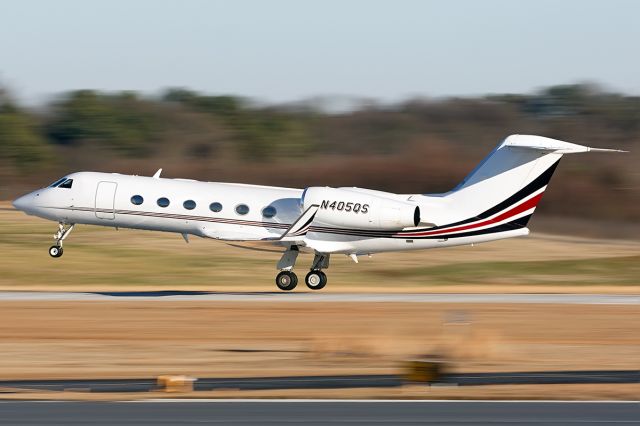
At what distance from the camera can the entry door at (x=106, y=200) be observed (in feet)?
104

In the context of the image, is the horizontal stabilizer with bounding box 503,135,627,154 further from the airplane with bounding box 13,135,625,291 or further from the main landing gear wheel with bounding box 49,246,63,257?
the main landing gear wheel with bounding box 49,246,63,257

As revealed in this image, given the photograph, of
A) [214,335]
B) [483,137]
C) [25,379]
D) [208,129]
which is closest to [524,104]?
[483,137]

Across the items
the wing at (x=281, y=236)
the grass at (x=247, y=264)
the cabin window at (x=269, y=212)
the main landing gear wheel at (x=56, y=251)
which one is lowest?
the grass at (x=247, y=264)

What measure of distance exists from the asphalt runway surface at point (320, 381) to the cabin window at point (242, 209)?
15.0 m

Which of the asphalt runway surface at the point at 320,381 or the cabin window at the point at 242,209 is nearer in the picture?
the asphalt runway surface at the point at 320,381

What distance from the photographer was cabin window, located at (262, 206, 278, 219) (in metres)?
31.4

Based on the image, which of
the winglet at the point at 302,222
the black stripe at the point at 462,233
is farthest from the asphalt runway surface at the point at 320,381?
the winglet at the point at 302,222

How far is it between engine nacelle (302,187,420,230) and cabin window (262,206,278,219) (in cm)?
96

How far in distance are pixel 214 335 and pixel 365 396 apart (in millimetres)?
8469

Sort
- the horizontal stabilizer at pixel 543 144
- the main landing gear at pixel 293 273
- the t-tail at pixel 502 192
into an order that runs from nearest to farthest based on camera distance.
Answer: the horizontal stabilizer at pixel 543 144
the t-tail at pixel 502 192
the main landing gear at pixel 293 273
